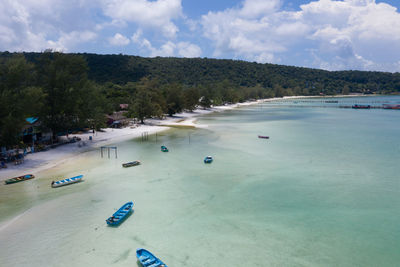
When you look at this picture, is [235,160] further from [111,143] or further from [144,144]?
[111,143]

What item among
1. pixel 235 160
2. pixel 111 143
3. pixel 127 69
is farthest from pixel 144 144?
pixel 127 69

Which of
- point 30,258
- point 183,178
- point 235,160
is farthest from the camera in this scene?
point 235,160

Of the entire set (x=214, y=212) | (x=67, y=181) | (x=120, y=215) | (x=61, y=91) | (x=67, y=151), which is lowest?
(x=214, y=212)

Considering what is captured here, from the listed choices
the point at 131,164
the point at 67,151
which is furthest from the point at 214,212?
the point at 67,151

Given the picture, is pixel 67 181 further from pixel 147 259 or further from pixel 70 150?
pixel 147 259

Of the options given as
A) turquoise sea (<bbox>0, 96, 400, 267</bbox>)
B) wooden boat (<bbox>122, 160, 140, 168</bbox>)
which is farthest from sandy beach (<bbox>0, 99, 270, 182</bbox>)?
wooden boat (<bbox>122, 160, 140, 168</bbox>)

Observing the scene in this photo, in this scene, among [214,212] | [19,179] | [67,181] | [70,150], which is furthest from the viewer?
[70,150]

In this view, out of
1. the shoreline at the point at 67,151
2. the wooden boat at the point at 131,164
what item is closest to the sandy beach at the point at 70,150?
the shoreline at the point at 67,151
